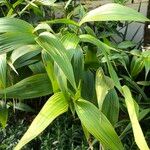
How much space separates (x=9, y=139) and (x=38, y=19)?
58cm

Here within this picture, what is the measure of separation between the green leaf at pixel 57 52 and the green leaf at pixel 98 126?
6 centimetres

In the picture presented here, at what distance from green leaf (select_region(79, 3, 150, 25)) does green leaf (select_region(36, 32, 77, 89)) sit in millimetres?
142

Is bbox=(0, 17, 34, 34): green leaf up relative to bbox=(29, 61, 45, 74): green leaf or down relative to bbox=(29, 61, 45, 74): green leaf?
up

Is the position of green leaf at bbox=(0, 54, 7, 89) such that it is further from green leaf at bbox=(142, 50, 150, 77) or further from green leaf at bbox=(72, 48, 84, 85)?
green leaf at bbox=(142, 50, 150, 77)

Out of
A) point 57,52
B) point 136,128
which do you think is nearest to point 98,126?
point 136,128

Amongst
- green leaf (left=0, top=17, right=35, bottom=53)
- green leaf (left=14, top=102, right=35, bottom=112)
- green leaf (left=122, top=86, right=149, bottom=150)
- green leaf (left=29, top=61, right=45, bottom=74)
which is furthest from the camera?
green leaf (left=14, top=102, right=35, bottom=112)

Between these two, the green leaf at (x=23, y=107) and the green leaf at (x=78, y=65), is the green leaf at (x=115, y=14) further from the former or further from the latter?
the green leaf at (x=23, y=107)

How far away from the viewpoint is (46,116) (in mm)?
837

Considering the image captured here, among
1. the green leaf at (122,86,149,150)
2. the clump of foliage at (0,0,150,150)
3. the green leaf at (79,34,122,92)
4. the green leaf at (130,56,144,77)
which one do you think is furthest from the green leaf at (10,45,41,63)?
the green leaf at (130,56,144,77)

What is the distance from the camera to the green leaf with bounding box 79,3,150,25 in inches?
37.2

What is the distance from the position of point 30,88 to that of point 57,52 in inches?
4.8

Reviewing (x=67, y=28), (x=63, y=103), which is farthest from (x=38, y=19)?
(x=63, y=103)

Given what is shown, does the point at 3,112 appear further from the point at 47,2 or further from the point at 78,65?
the point at 47,2

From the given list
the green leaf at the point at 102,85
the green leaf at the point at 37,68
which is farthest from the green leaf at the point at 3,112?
the green leaf at the point at 102,85
